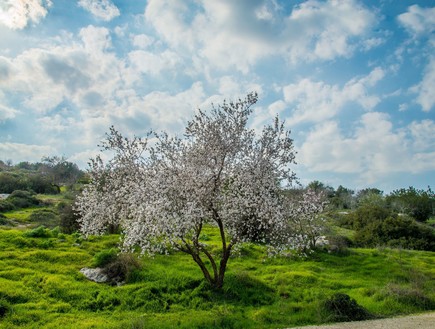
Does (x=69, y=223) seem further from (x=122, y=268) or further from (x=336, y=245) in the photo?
(x=336, y=245)

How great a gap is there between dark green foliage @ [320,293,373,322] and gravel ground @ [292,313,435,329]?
73 cm

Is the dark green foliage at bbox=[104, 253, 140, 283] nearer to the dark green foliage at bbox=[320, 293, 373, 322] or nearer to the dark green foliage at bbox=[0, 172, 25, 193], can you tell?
the dark green foliage at bbox=[320, 293, 373, 322]

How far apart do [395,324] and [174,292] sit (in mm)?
13071

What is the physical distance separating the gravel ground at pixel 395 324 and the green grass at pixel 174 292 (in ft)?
5.45

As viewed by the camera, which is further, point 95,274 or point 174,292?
point 95,274

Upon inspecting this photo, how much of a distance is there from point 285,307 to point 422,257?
27.1m

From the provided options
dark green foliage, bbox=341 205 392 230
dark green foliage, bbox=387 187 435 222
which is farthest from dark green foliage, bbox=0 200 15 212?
dark green foliage, bbox=387 187 435 222

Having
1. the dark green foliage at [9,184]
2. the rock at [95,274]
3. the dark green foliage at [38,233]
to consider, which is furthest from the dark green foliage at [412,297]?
the dark green foliage at [9,184]

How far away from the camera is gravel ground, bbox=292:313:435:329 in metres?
18.1

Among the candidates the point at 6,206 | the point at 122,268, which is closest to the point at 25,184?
the point at 6,206

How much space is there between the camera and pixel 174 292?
23.3m

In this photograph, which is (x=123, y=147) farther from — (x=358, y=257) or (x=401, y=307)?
(x=358, y=257)

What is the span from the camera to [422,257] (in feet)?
134

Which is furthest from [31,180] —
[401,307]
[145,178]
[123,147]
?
[401,307]
